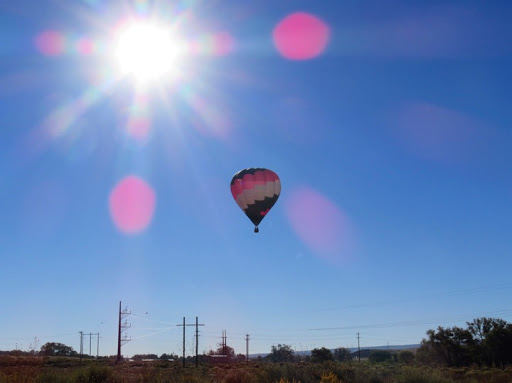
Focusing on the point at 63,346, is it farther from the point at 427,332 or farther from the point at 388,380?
the point at 388,380

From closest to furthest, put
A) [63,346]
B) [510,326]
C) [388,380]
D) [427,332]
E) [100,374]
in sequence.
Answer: [100,374]
[388,380]
[510,326]
[427,332]
[63,346]

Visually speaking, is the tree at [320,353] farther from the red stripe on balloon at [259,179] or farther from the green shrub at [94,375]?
the green shrub at [94,375]

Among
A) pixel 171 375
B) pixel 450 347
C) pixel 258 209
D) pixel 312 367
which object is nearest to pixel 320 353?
pixel 450 347

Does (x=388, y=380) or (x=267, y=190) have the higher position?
(x=267, y=190)

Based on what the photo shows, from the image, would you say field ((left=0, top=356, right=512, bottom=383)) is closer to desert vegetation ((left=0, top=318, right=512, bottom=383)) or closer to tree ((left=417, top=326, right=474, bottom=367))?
desert vegetation ((left=0, top=318, right=512, bottom=383))

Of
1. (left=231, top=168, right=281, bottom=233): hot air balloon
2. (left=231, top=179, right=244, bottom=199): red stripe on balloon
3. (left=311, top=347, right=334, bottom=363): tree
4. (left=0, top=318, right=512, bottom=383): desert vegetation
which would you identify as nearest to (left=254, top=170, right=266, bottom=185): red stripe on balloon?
(left=231, top=168, right=281, bottom=233): hot air balloon

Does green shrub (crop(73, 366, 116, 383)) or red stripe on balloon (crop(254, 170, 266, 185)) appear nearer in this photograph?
green shrub (crop(73, 366, 116, 383))

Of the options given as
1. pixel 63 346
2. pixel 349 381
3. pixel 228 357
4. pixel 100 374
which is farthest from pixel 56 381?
pixel 63 346

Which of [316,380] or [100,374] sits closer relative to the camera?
[100,374]

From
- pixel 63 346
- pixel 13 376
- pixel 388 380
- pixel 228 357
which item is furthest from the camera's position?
pixel 63 346

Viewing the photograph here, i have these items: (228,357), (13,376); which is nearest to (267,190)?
(13,376)
